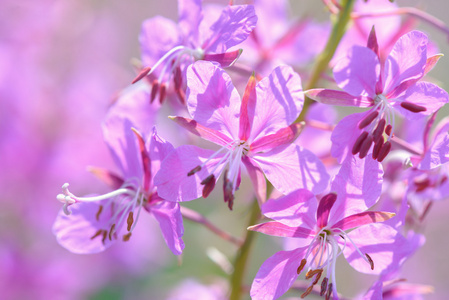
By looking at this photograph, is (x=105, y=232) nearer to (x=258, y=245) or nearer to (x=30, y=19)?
(x=258, y=245)

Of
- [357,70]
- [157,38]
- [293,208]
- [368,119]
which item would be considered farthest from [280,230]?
[157,38]

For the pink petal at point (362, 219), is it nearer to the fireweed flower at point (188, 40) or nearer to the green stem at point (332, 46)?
the green stem at point (332, 46)

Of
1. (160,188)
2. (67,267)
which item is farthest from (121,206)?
(67,267)

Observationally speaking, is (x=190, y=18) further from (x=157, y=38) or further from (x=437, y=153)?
(x=437, y=153)

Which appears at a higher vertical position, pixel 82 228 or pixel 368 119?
pixel 368 119

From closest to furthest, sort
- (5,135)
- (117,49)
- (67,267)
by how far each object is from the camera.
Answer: (67,267)
(5,135)
(117,49)

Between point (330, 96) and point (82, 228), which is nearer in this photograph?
point (330, 96)

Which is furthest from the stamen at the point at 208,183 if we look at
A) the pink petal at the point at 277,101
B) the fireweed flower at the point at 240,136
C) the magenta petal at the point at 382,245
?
the magenta petal at the point at 382,245
